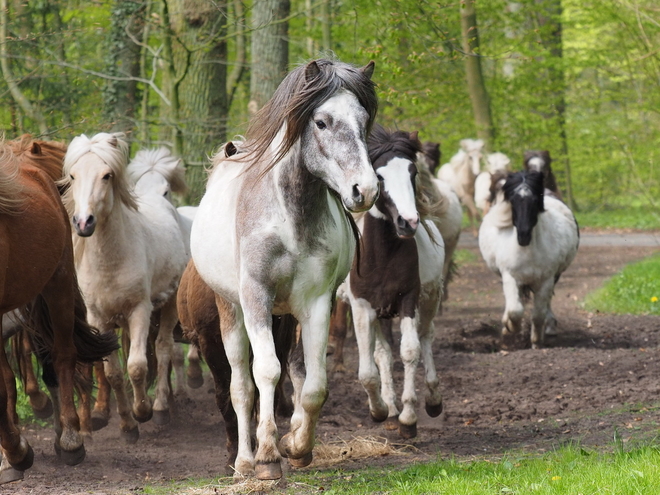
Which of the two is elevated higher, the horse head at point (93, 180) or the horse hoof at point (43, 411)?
the horse head at point (93, 180)

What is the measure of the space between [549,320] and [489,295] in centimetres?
442

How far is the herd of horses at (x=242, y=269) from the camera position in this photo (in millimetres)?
4984

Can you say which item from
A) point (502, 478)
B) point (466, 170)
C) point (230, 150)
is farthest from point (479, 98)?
point (502, 478)

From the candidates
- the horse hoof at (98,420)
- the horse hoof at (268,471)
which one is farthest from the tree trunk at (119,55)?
the horse hoof at (268,471)

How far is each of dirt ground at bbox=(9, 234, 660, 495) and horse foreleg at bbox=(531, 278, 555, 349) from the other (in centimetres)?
36

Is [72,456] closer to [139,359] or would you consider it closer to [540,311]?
[139,359]

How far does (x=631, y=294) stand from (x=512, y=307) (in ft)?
13.5

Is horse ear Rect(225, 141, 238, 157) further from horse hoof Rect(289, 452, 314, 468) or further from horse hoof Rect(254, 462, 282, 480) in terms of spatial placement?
horse hoof Rect(254, 462, 282, 480)

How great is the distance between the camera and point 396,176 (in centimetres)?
670

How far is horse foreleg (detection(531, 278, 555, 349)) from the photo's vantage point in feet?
36.2

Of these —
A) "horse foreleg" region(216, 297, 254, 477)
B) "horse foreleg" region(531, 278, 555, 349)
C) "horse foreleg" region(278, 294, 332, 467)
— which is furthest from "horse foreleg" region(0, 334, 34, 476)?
"horse foreleg" region(531, 278, 555, 349)

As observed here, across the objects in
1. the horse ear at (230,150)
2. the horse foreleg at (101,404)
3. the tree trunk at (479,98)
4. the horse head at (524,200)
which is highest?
the tree trunk at (479,98)

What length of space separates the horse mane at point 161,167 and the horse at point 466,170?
11.9 metres

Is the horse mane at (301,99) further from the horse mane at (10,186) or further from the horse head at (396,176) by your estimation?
the horse mane at (10,186)
